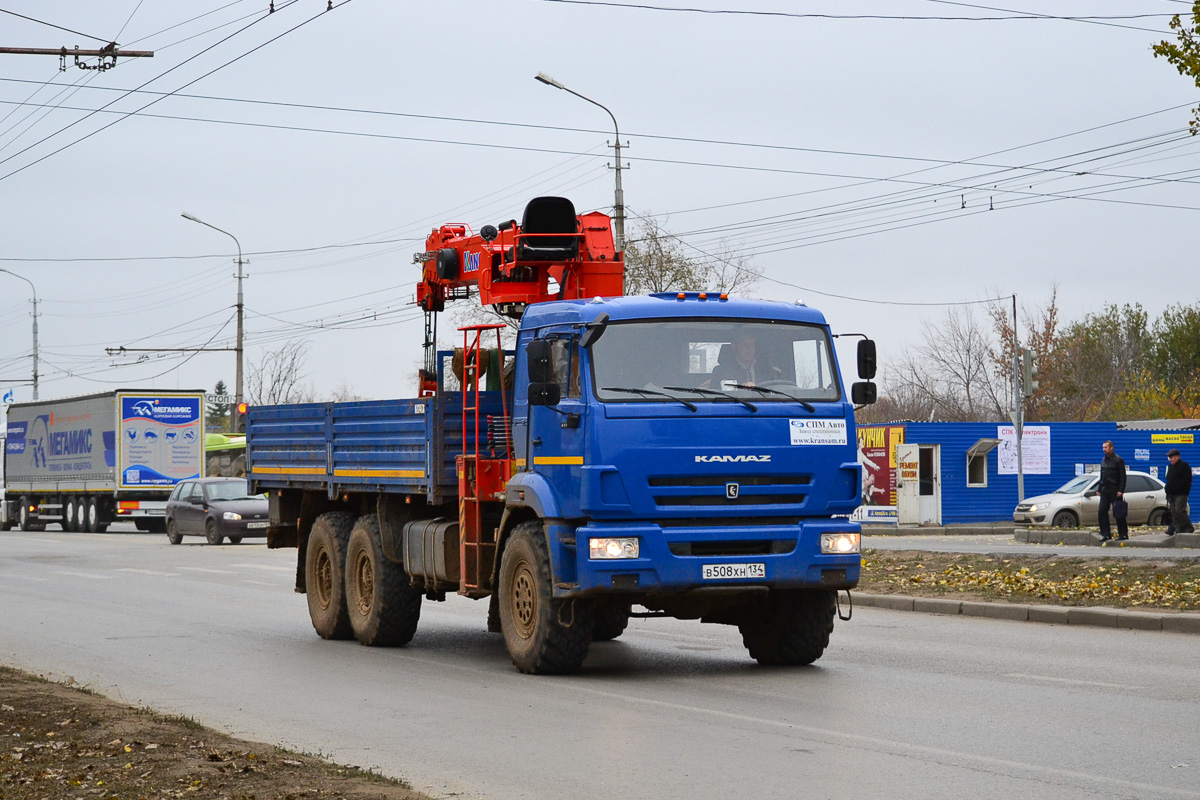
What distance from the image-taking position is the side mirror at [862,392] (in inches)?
465

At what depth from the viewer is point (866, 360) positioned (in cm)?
1187

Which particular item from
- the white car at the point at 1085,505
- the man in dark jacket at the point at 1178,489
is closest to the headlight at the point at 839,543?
the man in dark jacket at the point at 1178,489

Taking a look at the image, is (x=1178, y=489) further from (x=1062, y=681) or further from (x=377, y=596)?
(x=377, y=596)

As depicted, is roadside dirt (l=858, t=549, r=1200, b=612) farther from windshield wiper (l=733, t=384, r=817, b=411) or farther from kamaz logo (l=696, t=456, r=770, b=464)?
kamaz logo (l=696, t=456, r=770, b=464)

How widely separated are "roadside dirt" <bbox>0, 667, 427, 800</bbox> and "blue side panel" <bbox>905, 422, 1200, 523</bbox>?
34812mm

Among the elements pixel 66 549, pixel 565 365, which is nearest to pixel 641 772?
pixel 565 365

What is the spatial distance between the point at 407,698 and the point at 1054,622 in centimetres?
792

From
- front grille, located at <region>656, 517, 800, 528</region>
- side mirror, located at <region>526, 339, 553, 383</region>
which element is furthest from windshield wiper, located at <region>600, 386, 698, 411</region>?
front grille, located at <region>656, 517, 800, 528</region>

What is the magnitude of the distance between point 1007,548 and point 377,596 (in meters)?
15.7

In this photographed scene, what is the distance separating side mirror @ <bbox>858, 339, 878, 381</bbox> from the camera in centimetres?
1180

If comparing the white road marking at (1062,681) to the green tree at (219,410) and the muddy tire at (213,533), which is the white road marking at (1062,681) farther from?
the green tree at (219,410)

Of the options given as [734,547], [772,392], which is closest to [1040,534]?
[772,392]

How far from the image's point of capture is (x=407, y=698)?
1047 cm

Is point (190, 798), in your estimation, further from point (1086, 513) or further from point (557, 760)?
point (1086, 513)
